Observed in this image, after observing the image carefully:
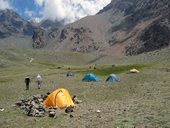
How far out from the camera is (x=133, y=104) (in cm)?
3133

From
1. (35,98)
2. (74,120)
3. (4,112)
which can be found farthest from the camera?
(35,98)

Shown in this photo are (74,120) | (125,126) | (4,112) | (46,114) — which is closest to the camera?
(125,126)

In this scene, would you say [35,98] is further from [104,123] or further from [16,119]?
[104,123]

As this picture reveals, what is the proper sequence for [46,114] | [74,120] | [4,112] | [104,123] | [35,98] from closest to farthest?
[104,123] → [74,120] → [46,114] → [4,112] → [35,98]

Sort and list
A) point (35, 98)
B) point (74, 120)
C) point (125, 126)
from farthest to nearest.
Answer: point (35, 98) → point (74, 120) → point (125, 126)

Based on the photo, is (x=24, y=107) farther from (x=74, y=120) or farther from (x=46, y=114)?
(x=74, y=120)

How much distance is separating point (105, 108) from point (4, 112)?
907cm

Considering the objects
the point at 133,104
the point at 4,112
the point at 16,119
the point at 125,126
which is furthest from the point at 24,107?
the point at 125,126

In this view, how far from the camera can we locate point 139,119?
79.5 feet

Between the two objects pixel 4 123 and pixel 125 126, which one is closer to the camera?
pixel 125 126

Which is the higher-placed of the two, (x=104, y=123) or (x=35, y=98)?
(x=35, y=98)

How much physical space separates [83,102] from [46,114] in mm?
7480

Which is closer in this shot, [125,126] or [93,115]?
[125,126]

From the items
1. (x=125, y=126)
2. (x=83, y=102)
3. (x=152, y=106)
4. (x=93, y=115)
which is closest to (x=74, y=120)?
(x=93, y=115)
